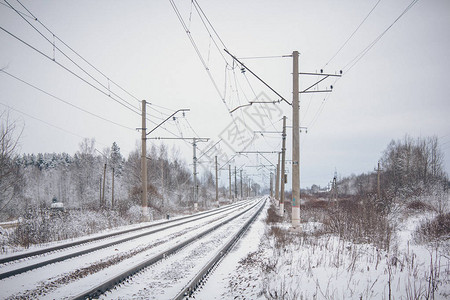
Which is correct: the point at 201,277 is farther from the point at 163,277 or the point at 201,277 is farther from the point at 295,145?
the point at 295,145

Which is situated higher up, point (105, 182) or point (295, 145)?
point (295, 145)

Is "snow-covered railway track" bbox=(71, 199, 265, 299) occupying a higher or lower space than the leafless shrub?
higher

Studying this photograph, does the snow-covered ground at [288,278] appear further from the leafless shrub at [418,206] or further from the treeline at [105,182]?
the treeline at [105,182]

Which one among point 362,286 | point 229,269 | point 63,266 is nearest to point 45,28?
point 63,266

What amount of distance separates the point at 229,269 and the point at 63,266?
433 cm

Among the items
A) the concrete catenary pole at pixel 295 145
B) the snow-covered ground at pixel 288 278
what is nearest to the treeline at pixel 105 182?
the concrete catenary pole at pixel 295 145

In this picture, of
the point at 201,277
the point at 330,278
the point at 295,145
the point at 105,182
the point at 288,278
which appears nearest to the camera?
the point at 330,278

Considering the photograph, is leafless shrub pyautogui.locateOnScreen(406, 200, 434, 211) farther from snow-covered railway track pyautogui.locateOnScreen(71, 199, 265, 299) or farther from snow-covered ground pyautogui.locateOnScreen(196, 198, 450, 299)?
snow-covered railway track pyautogui.locateOnScreen(71, 199, 265, 299)

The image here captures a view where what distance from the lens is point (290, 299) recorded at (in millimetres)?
4363

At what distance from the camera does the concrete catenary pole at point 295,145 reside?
40.3ft

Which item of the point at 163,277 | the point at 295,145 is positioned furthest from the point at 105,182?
the point at 163,277

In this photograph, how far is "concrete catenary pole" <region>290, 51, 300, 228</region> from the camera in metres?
12.3

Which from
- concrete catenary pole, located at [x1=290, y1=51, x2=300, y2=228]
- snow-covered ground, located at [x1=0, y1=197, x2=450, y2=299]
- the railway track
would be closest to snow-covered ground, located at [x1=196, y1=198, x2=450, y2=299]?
snow-covered ground, located at [x1=0, y1=197, x2=450, y2=299]

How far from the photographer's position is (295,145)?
41.0 feet
